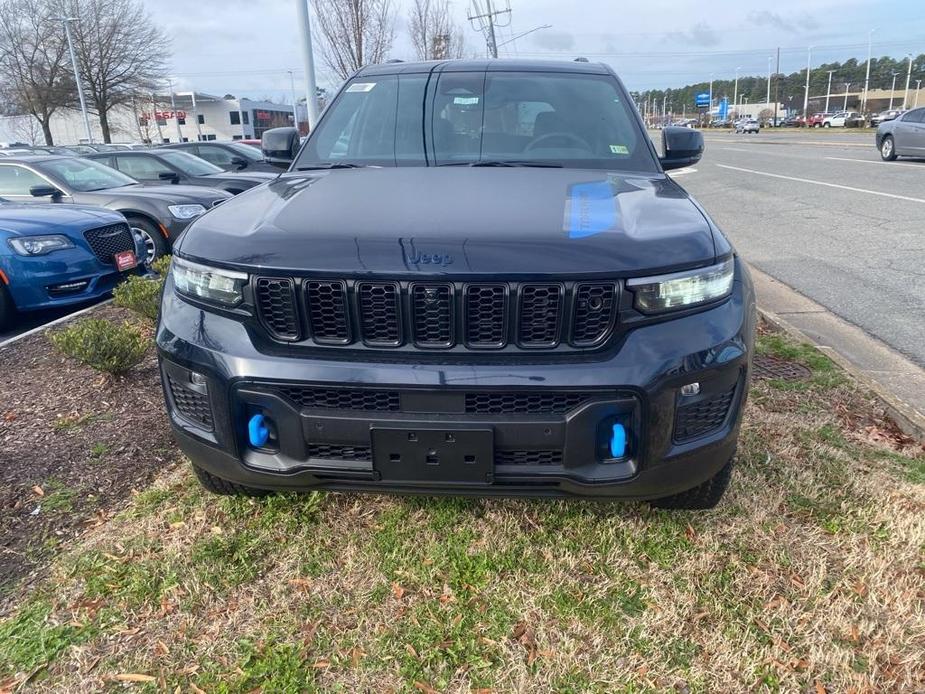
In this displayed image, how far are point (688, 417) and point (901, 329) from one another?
147 inches

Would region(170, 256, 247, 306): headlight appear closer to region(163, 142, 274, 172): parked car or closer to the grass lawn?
the grass lawn

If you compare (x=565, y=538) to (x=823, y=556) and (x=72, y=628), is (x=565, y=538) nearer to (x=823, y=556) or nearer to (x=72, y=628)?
(x=823, y=556)

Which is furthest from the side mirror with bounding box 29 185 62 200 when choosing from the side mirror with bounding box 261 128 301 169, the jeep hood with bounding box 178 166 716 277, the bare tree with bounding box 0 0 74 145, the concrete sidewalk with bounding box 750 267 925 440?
the bare tree with bounding box 0 0 74 145

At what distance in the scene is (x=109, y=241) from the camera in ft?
19.9

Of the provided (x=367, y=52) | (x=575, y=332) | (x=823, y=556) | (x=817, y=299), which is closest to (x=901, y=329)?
(x=817, y=299)

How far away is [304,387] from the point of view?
2.00m

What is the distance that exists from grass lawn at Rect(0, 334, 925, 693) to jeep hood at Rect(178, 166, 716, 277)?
1058 mm

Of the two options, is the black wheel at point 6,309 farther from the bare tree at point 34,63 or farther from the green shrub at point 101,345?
the bare tree at point 34,63

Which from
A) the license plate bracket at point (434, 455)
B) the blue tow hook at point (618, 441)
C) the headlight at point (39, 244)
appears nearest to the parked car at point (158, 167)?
the headlight at point (39, 244)

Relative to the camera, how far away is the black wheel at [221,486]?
2.50 m

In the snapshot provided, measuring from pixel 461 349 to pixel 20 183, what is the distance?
820 centimetres

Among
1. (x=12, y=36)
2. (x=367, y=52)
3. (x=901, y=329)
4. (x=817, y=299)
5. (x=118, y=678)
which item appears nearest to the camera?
(x=118, y=678)

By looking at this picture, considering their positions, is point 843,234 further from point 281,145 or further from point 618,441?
point 618,441

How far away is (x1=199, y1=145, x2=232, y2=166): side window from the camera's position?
13809mm
